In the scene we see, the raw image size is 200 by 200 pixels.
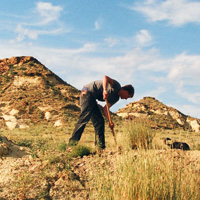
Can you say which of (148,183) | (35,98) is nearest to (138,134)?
(148,183)

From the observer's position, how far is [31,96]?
25.3 m

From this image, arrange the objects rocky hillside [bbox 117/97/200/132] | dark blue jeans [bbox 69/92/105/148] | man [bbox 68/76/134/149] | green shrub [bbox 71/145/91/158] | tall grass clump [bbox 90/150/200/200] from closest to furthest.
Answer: tall grass clump [bbox 90/150/200/200]
green shrub [bbox 71/145/91/158]
man [bbox 68/76/134/149]
dark blue jeans [bbox 69/92/105/148]
rocky hillside [bbox 117/97/200/132]

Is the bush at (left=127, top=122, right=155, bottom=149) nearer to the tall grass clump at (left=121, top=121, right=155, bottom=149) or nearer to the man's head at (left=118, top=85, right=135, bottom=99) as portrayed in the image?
the tall grass clump at (left=121, top=121, right=155, bottom=149)

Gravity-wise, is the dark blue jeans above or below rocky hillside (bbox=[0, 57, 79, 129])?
below

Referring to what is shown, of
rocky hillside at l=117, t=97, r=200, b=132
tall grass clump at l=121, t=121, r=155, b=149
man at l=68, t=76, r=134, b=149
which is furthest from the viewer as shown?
rocky hillside at l=117, t=97, r=200, b=132

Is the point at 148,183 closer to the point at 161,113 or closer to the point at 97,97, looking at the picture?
the point at 97,97

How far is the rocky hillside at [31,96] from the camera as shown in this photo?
22484 mm

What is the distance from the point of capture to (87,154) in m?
6.47

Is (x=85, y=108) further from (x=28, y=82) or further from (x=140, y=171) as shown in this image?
(x=28, y=82)

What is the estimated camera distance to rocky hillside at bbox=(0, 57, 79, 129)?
73.8 feet

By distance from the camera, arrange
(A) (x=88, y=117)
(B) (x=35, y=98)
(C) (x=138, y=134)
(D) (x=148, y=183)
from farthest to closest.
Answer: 1. (B) (x=35, y=98)
2. (C) (x=138, y=134)
3. (A) (x=88, y=117)
4. (D) (x=148, y=183)

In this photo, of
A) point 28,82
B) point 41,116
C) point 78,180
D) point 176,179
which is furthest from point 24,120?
point 176,179

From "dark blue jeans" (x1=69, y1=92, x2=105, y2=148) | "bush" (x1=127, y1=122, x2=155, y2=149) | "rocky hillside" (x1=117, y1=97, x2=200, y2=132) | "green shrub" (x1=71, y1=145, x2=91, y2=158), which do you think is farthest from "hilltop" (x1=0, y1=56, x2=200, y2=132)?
"green shrub" (x1=71, y1=145, x2=91, y2=158)

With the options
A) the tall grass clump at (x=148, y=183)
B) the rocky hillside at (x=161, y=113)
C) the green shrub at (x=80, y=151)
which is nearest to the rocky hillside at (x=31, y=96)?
the rocky hillside at (x=161, y=113)
